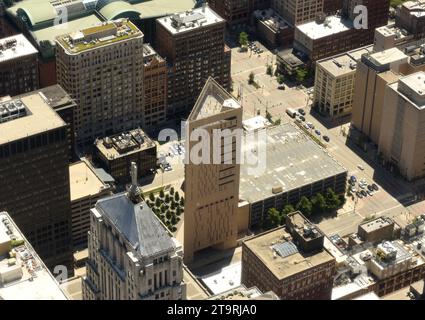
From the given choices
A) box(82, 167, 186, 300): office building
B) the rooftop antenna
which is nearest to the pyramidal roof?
box(82, 167, 186, 300): office building

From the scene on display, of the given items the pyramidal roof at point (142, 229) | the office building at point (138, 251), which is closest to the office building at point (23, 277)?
the office building at point (138, 251)

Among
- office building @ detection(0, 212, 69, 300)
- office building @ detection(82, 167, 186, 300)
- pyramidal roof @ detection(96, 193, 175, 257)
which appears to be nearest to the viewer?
office building @ detection(82, 167, 186, 300)

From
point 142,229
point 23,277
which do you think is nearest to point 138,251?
point 142,229

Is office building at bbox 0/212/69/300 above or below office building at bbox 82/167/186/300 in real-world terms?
below

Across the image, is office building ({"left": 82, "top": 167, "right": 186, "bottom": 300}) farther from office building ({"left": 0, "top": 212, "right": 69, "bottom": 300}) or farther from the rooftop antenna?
office building ({"left": 0, "top": 212, "right": 69, "bottom": 300})

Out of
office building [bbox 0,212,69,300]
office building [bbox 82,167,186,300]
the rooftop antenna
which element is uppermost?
the rooftop antenna

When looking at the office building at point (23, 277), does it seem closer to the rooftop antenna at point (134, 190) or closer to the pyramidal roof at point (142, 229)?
the pyramidal roof at point (142, 229)

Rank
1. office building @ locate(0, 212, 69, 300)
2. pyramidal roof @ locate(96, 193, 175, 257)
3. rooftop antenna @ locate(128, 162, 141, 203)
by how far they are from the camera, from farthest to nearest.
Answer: office building @ locate(0, 212, 69, 300)
pyramidal roof @ locate(96, 193, 175, 257)
rooftop antenna @ locate(128, 162, 141, 203)
